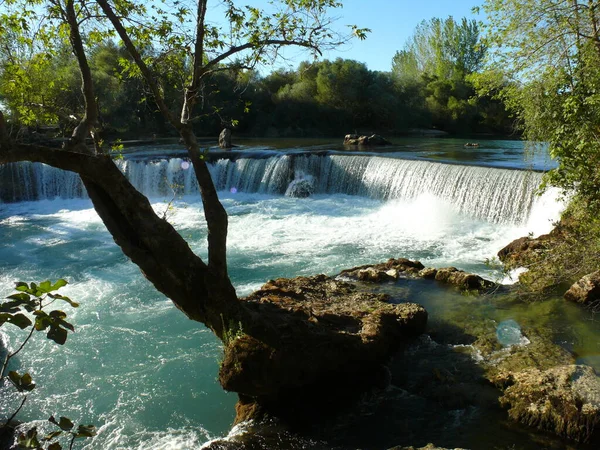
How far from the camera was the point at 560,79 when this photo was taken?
16.8 ft

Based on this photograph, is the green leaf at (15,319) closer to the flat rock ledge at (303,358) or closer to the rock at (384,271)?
the flat rock ledge at (303,358)

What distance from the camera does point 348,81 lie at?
3578 centimetres

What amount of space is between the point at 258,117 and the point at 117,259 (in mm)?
26383

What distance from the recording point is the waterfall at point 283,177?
13891mm

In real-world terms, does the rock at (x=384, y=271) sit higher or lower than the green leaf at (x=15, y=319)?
Result: lower

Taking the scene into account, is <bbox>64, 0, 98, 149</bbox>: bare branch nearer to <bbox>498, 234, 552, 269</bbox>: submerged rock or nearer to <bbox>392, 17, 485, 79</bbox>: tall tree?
<bbox>498, 234, 552, 269</bbox>: submerged rock

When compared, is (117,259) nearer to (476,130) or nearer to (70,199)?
(70,199)

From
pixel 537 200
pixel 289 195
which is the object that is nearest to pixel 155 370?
pixel 537 200

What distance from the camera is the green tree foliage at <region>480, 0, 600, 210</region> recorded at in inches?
169

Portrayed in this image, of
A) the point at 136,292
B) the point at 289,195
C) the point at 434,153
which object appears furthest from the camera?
the point at 434,153

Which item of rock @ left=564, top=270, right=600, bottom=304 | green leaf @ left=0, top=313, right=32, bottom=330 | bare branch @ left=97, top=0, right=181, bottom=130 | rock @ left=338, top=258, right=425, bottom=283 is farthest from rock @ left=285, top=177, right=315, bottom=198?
green leaf @ left=0, top=313, right=32, bottom=330

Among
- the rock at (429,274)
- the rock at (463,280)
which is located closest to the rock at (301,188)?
the rock at (429,274)

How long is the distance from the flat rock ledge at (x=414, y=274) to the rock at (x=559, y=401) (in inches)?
107

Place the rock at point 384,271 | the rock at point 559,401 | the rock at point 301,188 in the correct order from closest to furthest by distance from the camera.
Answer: the rock at point 559,401 → the rock at point 384,271 → the rock at point 301,188
